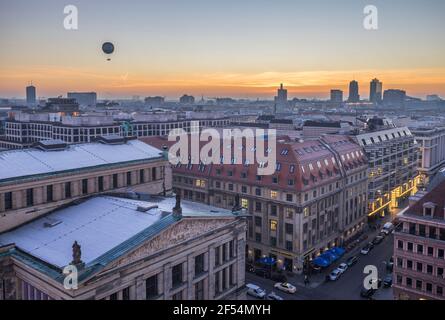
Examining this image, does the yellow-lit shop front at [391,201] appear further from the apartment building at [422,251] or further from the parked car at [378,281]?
the apartment building at [422,251]

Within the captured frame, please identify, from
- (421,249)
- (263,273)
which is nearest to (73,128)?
(263,273)

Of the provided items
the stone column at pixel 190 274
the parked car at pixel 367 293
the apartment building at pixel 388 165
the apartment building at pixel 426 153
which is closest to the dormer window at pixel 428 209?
the parked car at pixel 367 293

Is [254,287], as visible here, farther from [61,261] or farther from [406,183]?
[406,183]

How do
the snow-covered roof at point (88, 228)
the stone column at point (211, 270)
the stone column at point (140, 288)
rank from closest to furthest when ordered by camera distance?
the stone column at point (140, 288)
the snow-covered roof at point (88, 228)
the stone column at point (211, 270)

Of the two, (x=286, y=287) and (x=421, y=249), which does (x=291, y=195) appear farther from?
(x=421, y=249)

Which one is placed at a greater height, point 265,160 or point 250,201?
point 265,160

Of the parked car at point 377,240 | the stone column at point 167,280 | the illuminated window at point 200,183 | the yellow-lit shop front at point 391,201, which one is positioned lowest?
the parked car at point 377,240
